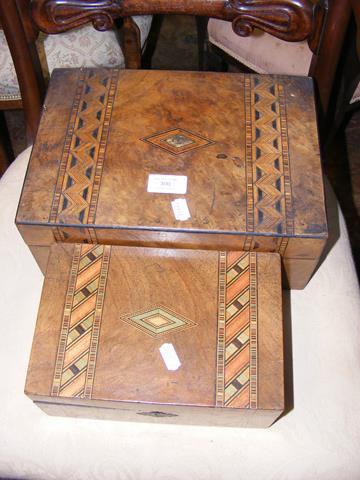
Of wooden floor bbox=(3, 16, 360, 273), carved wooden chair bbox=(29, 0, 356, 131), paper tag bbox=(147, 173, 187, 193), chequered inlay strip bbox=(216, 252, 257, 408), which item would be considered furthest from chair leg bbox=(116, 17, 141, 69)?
chequered inlay strip bbox=(216, 252, 257, 408)

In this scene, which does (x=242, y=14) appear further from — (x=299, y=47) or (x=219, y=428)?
(x=219, y=428)

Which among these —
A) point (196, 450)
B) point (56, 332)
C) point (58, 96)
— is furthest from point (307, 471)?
point (58, 96)

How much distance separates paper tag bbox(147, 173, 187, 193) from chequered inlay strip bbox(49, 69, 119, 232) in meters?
0.09

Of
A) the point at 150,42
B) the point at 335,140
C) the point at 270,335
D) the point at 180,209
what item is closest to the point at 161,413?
the point at 270,335

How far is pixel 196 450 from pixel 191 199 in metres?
0.41

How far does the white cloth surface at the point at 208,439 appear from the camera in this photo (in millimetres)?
902

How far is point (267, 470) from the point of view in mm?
899

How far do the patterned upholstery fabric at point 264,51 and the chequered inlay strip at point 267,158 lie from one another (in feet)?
1.19

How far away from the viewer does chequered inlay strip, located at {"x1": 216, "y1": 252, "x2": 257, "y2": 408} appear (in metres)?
0.81

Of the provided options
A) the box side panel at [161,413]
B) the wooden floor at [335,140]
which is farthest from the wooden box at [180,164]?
the wooden floor at [335,140]

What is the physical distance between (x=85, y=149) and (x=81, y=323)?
301mm

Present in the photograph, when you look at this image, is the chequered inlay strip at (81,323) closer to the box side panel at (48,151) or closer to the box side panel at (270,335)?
the box side panel at (48,151)

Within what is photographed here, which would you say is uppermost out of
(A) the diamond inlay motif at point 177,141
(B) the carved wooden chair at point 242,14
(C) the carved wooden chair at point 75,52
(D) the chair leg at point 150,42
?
(B) the carved wooden chair at point 242,14

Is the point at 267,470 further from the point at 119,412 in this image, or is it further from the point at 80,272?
the point at 80,272
